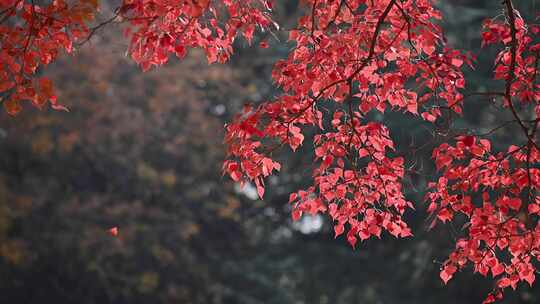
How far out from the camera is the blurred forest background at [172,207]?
10.0 meters

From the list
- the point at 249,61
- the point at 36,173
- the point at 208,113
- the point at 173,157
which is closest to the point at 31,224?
the point at 36,173

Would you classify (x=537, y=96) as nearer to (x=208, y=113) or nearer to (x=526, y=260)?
(x=526, y=260)

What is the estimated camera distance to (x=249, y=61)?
13203 mm

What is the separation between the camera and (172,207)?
11156 millimetres

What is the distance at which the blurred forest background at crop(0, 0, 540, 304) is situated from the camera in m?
10.0

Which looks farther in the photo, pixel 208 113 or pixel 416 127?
pixel 208 113

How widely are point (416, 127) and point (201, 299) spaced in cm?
380

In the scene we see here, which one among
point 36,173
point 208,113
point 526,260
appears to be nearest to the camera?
point 526,260

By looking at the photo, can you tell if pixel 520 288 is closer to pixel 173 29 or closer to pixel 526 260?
pixel 526 260

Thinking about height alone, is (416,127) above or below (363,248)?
above

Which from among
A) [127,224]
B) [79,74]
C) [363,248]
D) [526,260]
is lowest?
[363,248]

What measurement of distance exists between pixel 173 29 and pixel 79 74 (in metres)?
7.77

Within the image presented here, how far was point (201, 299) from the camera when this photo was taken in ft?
34.9

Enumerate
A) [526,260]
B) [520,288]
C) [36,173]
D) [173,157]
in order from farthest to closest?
[173,157] → [36,173] → [520,288] → [526,260]
